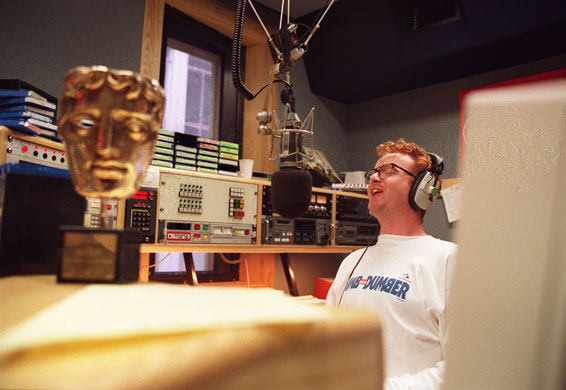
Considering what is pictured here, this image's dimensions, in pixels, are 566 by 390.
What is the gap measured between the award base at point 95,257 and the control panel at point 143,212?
154 cm

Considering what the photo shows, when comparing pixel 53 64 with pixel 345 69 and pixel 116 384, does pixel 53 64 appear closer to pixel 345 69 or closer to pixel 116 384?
pixel 345 69

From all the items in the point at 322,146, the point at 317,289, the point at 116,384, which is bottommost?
the point at 317,289

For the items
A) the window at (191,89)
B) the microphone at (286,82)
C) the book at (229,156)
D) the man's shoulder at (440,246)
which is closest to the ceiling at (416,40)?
the window at (191,89)

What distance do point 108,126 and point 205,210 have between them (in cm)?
174

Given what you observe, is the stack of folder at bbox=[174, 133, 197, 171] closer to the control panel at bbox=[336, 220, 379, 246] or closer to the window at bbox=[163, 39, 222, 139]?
the window at bbox=[163, 39, 222, 139]

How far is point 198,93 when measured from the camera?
2.83 m

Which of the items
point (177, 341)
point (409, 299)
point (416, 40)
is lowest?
point (409, 299)

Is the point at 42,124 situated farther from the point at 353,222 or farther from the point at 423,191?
the point at 353,222

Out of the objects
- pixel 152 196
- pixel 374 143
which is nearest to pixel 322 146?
pixel 374 143

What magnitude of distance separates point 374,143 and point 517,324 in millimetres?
3226

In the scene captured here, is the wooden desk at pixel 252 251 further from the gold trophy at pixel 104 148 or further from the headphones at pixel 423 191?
the gold trophy at pixel 104 148

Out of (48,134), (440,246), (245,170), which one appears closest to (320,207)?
(245,170)

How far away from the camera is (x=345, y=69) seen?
3043mm

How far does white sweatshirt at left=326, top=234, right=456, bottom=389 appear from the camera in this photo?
3.54 feet
